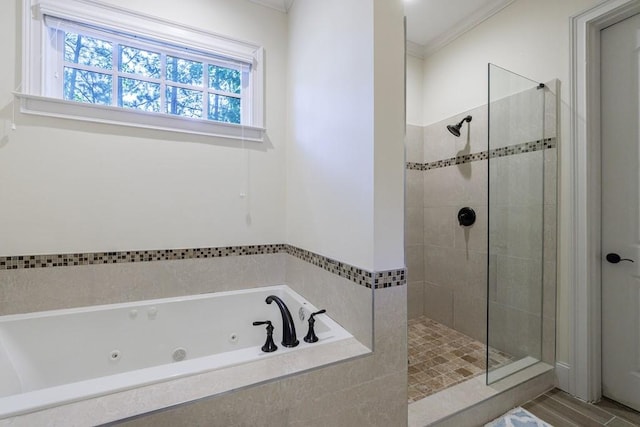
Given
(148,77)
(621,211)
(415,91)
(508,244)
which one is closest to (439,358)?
(508,244)

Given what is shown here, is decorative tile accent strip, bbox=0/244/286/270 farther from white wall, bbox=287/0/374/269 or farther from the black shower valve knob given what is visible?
the black shower valve knob

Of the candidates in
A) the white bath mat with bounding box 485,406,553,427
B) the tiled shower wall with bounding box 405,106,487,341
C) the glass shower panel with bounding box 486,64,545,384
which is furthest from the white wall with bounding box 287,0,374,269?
the white bath mat with bounding box 485,406,553,427

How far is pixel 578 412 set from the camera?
5.20 ft

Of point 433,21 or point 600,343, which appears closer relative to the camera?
point 600,343

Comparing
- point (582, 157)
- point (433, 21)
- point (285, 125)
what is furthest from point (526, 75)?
point (285, 125)

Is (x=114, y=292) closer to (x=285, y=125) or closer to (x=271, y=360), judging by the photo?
(x=271, y=360)

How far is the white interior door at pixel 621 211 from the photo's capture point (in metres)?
1.57

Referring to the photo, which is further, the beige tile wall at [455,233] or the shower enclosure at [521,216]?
the beige tile wall at [455,233]

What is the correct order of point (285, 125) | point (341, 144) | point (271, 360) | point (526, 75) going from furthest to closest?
point (285, 125) < point (526, 75) < point (341, 144) < point (271, 360)

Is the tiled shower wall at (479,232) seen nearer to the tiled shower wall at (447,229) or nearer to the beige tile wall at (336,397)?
the tiled shower wall at (447,229)

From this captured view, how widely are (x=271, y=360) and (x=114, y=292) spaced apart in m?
→ 1.28

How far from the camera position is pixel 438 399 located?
4.86ft

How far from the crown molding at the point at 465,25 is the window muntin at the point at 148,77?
5.87 ft

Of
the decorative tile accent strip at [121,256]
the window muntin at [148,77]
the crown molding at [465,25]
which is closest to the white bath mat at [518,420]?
the decorative tile accent strip at [121,256]
